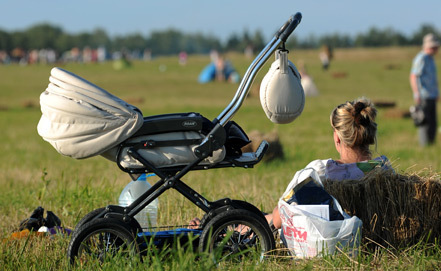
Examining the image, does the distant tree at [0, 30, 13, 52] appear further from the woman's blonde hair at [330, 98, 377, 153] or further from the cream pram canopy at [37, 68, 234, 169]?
the cream pram canopy at [37, 68, 234, 169]

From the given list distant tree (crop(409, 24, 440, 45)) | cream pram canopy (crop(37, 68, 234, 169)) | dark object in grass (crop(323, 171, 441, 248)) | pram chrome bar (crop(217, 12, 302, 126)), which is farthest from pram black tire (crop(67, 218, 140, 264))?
distant tree (crop(409, 24, 440, 45))

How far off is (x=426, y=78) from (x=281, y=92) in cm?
899

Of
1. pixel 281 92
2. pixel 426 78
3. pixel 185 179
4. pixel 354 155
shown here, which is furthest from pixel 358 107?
pixel 426 78

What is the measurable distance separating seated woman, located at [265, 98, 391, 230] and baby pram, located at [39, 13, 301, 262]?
A: 0.72 meters

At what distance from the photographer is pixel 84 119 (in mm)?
4262

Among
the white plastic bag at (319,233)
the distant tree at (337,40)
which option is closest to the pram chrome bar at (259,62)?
the white plastic bag at (319,233)

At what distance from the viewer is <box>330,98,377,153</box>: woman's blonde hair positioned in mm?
5133

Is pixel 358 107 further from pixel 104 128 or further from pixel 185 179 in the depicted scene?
pixel 185 179

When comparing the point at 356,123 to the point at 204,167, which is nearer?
the point at 204,167

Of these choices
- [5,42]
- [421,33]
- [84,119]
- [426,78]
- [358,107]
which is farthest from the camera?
[5,42]

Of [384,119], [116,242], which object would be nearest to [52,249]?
[116,242]

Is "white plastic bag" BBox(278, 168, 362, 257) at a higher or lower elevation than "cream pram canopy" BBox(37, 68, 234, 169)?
lower

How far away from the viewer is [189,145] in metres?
4.46

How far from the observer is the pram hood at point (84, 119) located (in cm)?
426
